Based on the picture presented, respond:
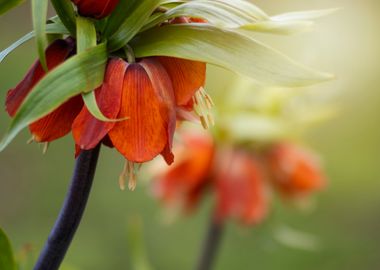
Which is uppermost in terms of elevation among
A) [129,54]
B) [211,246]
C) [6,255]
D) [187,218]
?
[129,54]

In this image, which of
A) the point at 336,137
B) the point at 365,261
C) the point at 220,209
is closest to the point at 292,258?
the point at 365,261

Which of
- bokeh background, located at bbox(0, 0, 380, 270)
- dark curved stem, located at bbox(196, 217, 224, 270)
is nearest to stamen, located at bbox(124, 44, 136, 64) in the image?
dark curved stem, located at bbox(196, 217, 224, 270)

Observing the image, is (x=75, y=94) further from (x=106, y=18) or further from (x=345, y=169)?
(x=345, y=169)

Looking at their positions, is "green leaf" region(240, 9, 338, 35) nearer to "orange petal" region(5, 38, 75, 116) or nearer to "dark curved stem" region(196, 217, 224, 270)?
"orange petal" region(5, 38, 75, 116)

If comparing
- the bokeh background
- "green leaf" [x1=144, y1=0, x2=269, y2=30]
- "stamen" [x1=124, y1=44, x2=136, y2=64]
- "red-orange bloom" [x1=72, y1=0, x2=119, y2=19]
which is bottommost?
the bokeh background

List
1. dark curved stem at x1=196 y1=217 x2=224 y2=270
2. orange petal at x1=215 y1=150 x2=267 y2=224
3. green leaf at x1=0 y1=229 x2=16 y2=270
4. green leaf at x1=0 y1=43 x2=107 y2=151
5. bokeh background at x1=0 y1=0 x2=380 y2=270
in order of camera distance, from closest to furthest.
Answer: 1. green leaf at x1=0 y1=43 x2=107 y2=151
2. green leaf at x1=0 y1=229 x2=16 y2=270
3. dark curved stem at x1=196 y1=217 x2=224 y2=270
4. orange petal at x1=215 y1=150 x2=267 y2=224
5. bokeh background at x1=0 y1=0 x2=380 y2=270

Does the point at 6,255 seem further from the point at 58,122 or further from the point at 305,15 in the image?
the point at 305,15

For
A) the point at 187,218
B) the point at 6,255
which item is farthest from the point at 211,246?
the point at 187,218
